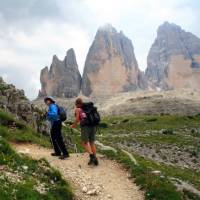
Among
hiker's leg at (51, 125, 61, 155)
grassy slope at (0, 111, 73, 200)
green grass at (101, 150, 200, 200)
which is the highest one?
hiker's leg at (51, 125, 61, 155)

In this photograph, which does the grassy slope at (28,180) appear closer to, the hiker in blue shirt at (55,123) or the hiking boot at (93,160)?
the hiking boot at (93,160)

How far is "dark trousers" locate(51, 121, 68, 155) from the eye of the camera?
21609 millimetres

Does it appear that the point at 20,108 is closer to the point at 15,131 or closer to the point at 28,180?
the point at 15,131

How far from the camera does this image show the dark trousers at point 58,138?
70.9 feet

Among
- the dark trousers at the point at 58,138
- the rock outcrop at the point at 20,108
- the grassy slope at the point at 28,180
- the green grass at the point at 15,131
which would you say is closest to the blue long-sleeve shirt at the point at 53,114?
the dark trousers at the point at 58,138

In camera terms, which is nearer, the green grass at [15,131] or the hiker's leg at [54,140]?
the hiker's leg at [54,140]

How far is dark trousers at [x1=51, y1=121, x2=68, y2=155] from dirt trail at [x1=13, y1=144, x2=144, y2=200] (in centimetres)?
50

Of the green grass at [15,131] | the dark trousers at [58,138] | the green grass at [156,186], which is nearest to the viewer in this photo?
the green grass at [156,186]

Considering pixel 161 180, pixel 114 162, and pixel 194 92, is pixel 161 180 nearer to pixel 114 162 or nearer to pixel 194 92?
pixel 114 162

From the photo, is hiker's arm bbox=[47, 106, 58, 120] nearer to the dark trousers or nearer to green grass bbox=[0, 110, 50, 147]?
the dark trousers

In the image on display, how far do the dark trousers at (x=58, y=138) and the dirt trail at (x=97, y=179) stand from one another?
50cm

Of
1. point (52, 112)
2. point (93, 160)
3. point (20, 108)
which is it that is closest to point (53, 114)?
point (52, 112)

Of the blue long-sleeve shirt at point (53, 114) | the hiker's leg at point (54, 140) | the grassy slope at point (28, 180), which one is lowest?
the grassy slope at point (28, 180)

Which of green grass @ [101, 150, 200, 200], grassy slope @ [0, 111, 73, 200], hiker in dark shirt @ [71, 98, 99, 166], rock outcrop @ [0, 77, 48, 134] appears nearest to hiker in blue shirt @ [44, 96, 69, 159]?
hiker in dark shirt @ [71, 98, 99, 166]
